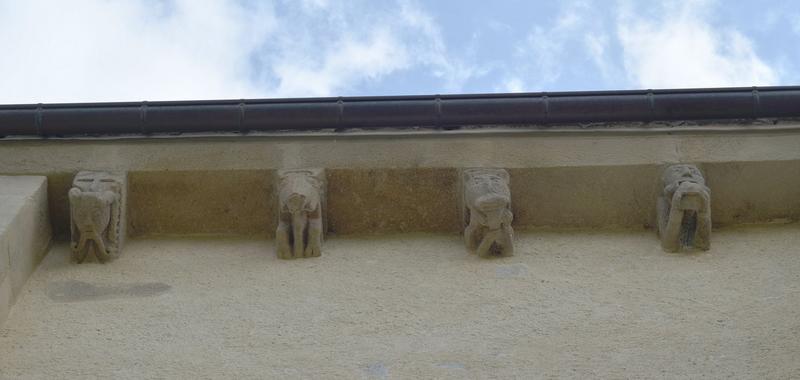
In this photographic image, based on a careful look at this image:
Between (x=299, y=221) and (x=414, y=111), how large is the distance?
1.03 m

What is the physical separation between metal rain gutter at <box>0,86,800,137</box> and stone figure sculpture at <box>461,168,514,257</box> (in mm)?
558

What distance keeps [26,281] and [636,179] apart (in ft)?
11.1

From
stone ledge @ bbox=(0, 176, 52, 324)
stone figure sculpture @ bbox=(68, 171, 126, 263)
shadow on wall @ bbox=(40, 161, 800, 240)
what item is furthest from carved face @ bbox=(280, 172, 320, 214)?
stone ledge @ bbox=(0, 176, 52, 324)

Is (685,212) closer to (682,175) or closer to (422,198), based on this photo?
(682,175)

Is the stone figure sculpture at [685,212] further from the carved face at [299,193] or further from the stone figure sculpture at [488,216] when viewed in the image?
the carved face at [299,193]

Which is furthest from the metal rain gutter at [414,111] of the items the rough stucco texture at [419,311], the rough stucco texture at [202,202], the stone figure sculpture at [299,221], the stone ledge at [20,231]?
the rough stucco texture at [419,311]

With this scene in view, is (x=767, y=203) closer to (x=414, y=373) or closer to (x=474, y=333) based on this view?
(x=474, y=333)

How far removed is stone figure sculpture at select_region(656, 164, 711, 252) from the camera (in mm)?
6547

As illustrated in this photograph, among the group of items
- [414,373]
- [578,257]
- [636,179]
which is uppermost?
[636,179]

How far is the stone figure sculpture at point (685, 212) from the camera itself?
6547 millimetres

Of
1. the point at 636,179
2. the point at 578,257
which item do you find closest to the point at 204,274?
the point at 578,257

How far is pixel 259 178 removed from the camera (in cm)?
696

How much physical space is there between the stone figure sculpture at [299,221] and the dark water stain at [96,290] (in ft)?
2.23

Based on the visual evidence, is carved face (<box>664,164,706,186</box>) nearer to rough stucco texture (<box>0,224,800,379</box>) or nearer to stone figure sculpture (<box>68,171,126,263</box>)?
rough stucco texture (<box>0,224,800,379</box>)
